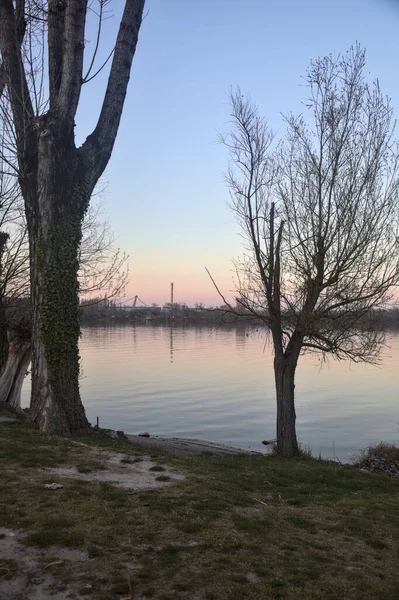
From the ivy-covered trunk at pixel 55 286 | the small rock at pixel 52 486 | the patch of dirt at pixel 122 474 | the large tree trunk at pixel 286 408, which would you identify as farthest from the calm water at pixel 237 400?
the small rock at pixel 52 486

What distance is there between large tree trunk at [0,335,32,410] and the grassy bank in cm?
814

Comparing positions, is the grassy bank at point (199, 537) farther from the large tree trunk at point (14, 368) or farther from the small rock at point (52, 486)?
the large tree trunk at point (14, 368)

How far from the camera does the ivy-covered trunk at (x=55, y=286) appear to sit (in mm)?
9422

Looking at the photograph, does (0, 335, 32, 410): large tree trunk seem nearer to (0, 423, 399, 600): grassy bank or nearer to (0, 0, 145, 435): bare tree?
(0, 0, 145, 435): bare tree

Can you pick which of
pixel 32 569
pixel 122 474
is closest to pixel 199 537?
pixel 32 569

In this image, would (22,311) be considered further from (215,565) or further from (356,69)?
(215,565)

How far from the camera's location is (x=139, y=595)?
11.4 feet

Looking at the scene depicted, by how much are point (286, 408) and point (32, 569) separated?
10.2 m

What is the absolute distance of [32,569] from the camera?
375cm

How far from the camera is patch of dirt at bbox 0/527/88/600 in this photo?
345 cm

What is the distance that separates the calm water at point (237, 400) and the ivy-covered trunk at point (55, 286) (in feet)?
29.1

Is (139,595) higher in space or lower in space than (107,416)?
higher

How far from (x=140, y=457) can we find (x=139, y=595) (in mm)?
4600

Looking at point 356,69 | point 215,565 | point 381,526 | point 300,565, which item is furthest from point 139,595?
point 356,69
